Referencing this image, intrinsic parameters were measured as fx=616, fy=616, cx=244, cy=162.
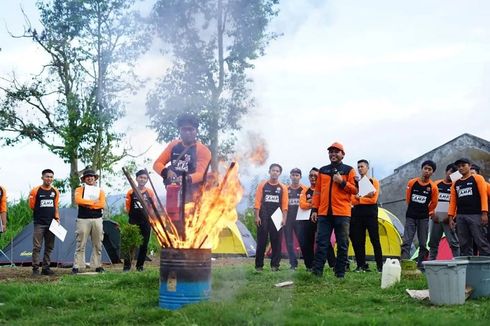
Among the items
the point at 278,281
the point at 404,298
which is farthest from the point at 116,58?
the point at 404,298

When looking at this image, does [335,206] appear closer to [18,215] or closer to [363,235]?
[363,235]

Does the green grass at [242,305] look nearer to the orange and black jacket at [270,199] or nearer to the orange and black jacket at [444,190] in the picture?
the orange and black jacket at [270,199]

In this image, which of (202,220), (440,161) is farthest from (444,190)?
(440,161)

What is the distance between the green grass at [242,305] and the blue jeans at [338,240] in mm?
363

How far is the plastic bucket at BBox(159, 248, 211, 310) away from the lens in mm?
6781

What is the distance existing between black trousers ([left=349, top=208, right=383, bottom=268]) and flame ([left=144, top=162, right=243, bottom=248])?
5.03 metres

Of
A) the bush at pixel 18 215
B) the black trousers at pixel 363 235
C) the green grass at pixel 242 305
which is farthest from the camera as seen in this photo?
the bush at pixel 18 215

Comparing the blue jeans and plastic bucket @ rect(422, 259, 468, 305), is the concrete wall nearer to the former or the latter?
the blue jeans

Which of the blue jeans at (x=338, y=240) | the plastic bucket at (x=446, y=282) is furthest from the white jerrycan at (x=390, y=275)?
the plastic bucket at (x=446, y=282)

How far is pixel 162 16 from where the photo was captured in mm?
9234

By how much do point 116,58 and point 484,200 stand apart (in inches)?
255

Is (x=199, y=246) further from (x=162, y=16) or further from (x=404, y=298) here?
(x=162, y=16)

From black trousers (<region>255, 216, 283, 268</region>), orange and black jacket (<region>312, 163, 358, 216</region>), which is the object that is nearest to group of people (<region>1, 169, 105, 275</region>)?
black trousers (<region>255, 216, 283, 268</region>)

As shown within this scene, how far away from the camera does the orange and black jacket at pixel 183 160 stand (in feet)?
25.4
